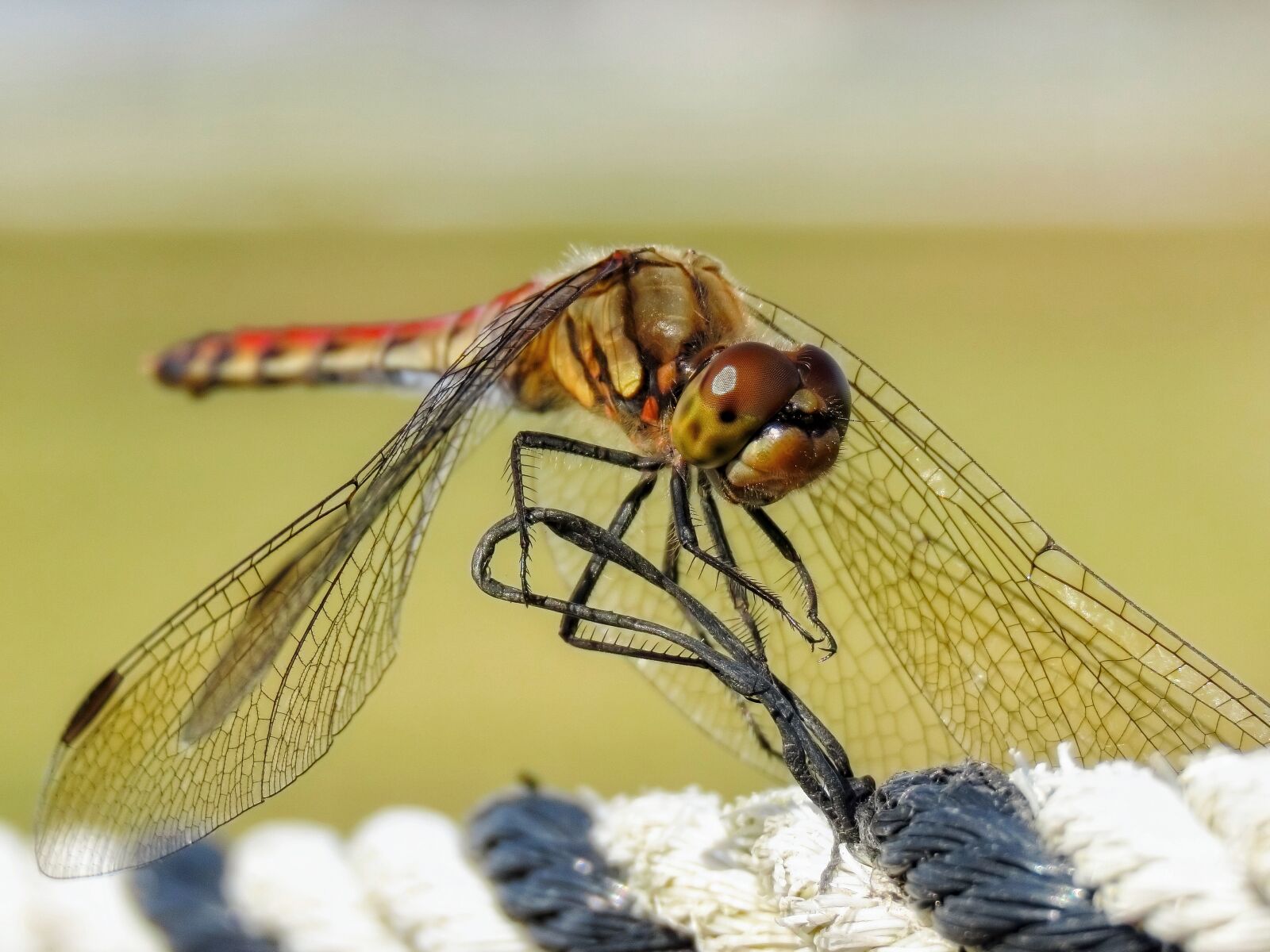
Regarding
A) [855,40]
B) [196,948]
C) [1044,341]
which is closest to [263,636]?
[196,948]

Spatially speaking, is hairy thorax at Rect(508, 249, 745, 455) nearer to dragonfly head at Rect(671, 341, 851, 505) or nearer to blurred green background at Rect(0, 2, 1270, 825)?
dragonfly head at Rect(671, 341, 851, 505)

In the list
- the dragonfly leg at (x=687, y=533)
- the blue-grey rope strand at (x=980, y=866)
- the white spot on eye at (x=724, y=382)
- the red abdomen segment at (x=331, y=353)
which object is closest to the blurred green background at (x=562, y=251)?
the red abdomen segment at (x=331, y=353)

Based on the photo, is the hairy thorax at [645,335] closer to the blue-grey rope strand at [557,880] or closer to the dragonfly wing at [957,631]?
the dragonfly wing at [957,631]

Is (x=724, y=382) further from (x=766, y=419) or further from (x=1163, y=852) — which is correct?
(x=1163, y=852)

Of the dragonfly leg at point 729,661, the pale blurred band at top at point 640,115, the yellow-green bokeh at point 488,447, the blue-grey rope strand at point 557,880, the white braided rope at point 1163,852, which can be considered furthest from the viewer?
the pale blurred band at top at point 640,115

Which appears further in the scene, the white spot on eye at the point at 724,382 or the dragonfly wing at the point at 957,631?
the white spot on eye at the point at 724,382

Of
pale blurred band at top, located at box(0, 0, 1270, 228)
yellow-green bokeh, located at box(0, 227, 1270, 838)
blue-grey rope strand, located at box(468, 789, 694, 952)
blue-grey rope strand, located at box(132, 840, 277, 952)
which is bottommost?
blue-grey rope strand, located at box(468, 789, 694, 952)

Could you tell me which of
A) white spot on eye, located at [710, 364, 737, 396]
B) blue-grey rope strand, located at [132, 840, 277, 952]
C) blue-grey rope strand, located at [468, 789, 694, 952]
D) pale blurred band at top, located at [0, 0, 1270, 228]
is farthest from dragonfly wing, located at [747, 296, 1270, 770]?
pale blurred band at top, located at [0, 0, 1270, 228]
